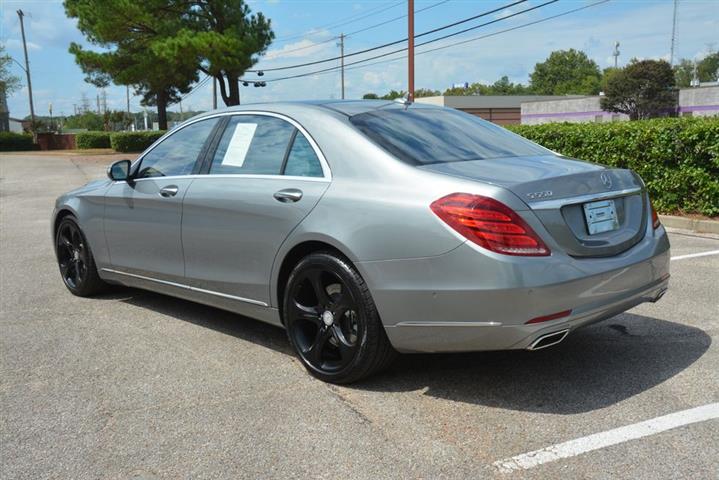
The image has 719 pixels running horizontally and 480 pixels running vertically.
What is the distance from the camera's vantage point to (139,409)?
360cm

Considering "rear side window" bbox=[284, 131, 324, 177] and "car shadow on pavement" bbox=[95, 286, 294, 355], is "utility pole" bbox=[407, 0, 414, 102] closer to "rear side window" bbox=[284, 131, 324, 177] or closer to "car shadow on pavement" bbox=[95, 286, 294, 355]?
"car shadow on pavement" bbox=[95, 286, 294, 355]

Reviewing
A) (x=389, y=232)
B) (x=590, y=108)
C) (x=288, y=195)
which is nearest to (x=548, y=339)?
(x=389, y=232)

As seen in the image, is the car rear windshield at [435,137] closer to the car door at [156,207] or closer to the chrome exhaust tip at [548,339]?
the chrome exhaust tip at [548,339]

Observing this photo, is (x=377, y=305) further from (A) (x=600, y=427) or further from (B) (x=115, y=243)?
(B) (x=115, y=243)

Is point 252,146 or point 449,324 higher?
point 252,146

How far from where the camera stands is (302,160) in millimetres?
4039

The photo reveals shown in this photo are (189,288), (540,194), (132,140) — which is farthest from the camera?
(132,140)

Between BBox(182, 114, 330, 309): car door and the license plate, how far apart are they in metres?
1.40

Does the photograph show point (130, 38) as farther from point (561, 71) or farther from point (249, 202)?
point (561, 71)

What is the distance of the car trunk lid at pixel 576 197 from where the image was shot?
330cm

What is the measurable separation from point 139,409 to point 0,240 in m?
7.28

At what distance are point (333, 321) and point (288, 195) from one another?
2.53ft

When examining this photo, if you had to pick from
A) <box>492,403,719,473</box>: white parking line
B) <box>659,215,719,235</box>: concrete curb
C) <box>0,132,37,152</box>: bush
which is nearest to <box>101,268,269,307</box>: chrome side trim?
<box>492,403,719,473</box>: white parking line

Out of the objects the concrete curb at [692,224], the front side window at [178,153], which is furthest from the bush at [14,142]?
the front side window at [178,153]
